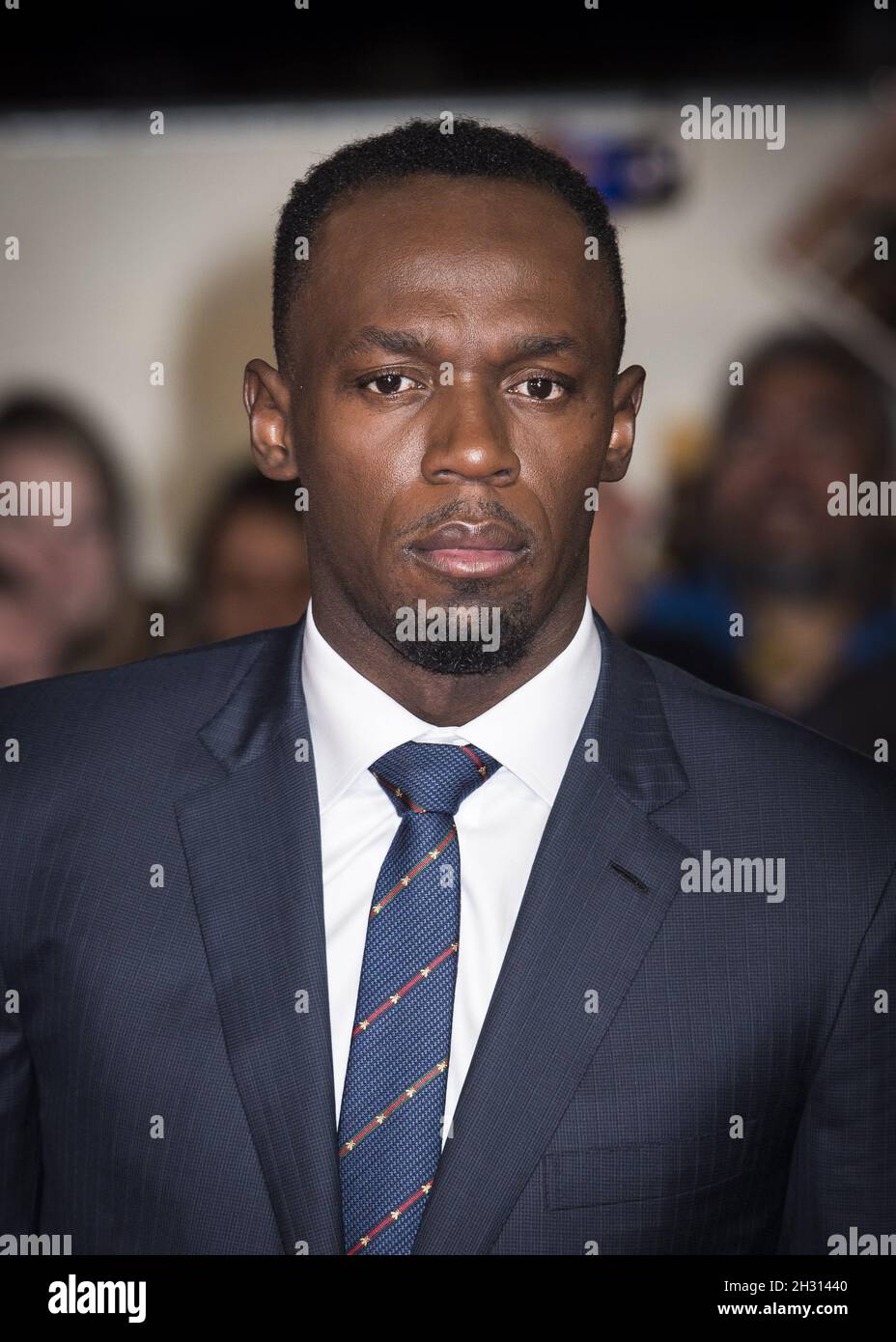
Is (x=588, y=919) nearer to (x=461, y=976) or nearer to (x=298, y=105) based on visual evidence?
(x=461, y=976)

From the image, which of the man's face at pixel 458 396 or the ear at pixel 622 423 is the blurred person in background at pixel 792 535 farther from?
the man's face at pixel 458 396

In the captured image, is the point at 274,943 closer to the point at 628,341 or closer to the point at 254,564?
the point at 254,564

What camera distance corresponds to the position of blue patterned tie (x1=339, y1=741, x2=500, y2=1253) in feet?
5.58

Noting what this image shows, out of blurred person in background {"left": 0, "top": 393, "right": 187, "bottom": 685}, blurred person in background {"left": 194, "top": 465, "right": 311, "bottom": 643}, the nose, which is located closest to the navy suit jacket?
the nose

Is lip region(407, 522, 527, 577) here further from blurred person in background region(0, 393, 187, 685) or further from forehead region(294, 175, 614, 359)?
blurred person in background region(0, 393, 187, 685)

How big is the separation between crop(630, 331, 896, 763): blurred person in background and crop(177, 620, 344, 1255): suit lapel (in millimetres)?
3337

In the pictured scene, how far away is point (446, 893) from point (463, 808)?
12 cm

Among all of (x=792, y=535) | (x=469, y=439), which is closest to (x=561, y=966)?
(x=469, y=439)

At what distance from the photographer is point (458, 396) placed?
5.65 ft

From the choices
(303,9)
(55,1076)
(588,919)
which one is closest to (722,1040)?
(588,919)

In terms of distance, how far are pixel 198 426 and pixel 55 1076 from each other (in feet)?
11.9
